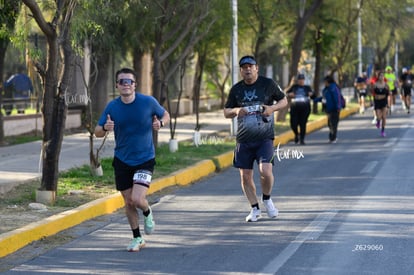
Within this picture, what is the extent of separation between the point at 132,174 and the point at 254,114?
6.54 feet

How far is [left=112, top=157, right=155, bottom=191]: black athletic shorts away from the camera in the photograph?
9180 mm

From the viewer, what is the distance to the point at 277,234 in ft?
33.0

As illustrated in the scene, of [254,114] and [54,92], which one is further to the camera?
[54,92]

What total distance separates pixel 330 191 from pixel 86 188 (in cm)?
358

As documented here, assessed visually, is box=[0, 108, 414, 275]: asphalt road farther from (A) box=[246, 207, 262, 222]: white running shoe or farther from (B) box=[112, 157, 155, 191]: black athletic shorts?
(B) box=[112, 157, 155, 191]: black athletic shorts

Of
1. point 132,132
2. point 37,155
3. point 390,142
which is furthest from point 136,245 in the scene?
point 390,142

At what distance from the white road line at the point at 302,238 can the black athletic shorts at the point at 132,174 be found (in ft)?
4.99

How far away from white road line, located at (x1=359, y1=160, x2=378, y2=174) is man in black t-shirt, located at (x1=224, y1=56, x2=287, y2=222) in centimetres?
552

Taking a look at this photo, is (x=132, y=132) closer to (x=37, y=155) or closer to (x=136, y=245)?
(x=136, y=245)

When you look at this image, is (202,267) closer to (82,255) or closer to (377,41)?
(82,255)

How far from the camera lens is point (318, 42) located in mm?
34562

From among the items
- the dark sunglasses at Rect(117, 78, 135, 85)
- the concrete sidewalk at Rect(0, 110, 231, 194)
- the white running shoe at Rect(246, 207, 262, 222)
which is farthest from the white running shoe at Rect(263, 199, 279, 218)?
the concrete sidewalk at Rect(0, 110, 231, 194)

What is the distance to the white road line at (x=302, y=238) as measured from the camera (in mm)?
8406

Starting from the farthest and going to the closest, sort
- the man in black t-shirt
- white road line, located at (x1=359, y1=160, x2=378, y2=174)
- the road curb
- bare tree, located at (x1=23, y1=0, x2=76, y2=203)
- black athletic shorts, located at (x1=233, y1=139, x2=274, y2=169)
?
white road line, located at (x1=359, y1=160, x2=378, y2=174) < bare tree, located at (x1=23, y1=0, x2=76, y2=203) < black athletic shorts, located at (x1=233, y1=139, x2=274, y2=169) < the man in black t-shirt < the road curb
